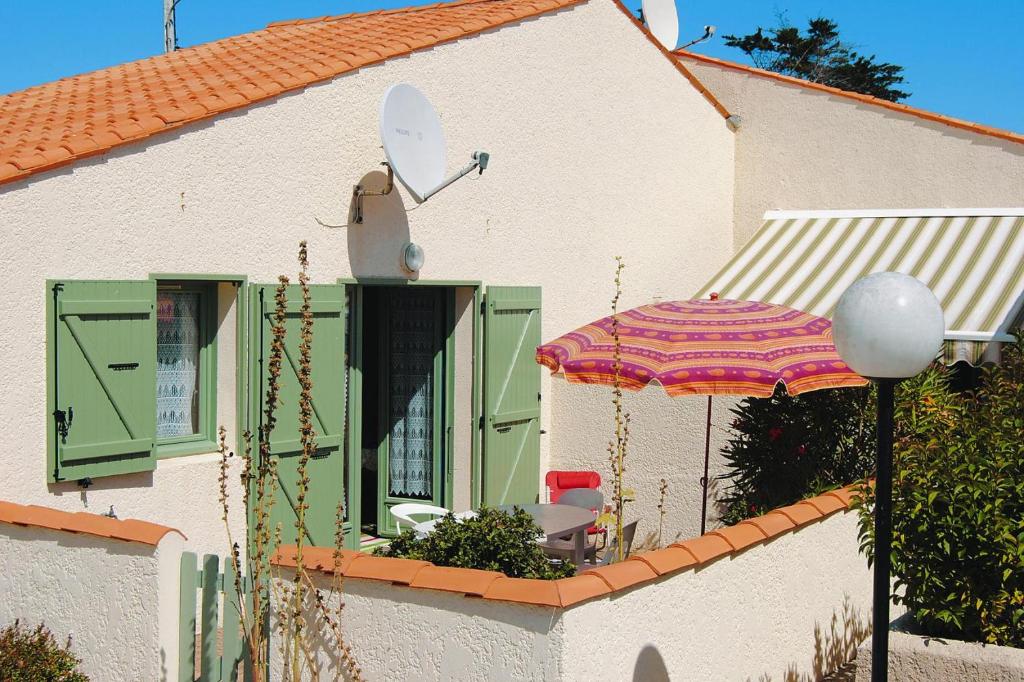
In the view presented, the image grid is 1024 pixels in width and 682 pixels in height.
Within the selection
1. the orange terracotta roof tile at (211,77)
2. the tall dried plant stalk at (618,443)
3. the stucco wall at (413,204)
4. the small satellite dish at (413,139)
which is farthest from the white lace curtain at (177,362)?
the tall dried plant stalk at (618,443)

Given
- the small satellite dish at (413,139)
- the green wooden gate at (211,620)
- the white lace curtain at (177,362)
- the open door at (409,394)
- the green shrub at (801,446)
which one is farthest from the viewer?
the open door at (409,394)

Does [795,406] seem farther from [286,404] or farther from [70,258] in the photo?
[70,258]

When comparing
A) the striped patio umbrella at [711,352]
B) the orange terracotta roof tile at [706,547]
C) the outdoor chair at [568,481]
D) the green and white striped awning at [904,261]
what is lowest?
the outdoor chair at [568,481]

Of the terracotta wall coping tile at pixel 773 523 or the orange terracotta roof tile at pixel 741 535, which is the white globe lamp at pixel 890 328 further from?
the terracotta wall coping tile at pixel 773 523

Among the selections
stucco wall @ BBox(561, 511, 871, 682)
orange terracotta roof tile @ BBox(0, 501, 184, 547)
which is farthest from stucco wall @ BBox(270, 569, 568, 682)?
orange terracotta roof tile @ BBox(0, 501, 184, 547)

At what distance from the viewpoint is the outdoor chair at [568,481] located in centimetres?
1502

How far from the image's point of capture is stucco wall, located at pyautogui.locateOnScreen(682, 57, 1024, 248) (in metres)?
18.2

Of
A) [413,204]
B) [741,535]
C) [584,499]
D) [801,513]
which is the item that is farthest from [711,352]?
[413,204]

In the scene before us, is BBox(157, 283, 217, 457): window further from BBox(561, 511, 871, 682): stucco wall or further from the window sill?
BBox(561, 511, 871, 682): stucco wall

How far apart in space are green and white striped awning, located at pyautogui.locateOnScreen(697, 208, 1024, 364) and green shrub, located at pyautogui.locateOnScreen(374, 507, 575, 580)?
26.7 feet

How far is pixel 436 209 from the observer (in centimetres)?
1365

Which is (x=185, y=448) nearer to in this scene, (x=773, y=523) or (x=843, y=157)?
(x=773, y=523)

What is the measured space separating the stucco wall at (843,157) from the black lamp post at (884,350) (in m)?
13.2

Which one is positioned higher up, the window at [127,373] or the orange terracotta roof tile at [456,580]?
the window at [127,373]
